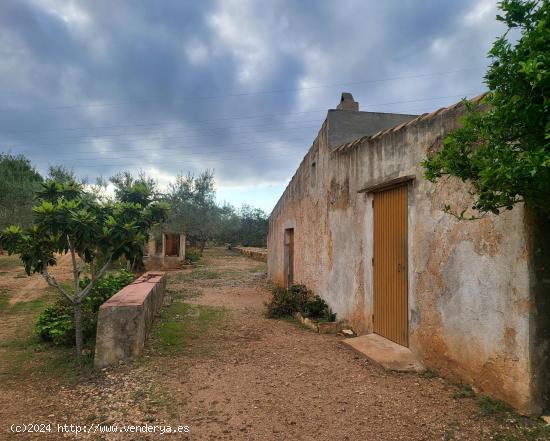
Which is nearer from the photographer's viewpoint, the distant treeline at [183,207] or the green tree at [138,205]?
the green tree at [138,205]

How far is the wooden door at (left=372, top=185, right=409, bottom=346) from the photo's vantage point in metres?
5.24

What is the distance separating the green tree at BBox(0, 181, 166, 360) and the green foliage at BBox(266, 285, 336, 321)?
350cm

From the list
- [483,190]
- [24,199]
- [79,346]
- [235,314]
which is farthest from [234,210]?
[483,190]

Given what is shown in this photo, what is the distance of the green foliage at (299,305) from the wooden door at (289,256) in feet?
9.45

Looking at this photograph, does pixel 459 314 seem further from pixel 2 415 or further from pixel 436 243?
pixel 2 415

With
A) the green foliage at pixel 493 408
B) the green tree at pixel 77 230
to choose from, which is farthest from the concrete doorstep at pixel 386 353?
the green tree at pixel 77 230

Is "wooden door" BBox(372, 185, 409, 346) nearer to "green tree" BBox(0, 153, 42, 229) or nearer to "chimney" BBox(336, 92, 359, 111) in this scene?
"chimney" BBox(336, 92, 359, 111)

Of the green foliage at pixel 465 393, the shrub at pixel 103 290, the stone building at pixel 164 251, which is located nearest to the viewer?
the green foliage at pixel 465 393

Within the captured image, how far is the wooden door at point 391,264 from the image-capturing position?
524 centimetres

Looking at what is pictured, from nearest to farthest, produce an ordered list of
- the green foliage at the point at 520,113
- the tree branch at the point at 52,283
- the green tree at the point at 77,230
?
the green foliage at the point at 520,113, the green tree at the point at 77,230, the tree branch at the point at 52,283

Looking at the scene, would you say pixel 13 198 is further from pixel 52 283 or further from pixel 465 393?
pixel 465 393

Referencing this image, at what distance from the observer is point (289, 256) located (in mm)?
12094

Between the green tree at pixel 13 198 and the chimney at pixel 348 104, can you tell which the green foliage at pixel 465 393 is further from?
the green tree at pixel 13 198

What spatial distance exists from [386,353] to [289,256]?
23.4 feet
